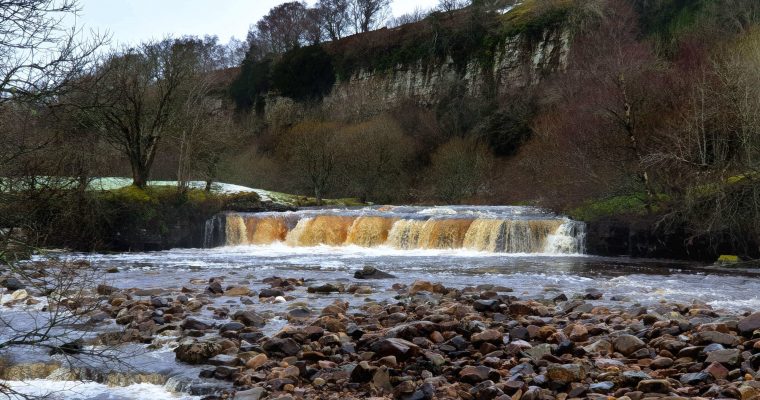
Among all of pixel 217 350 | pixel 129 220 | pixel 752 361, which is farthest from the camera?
pixel 129 220

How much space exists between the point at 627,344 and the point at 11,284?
11.7 meters

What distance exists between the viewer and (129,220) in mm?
25891

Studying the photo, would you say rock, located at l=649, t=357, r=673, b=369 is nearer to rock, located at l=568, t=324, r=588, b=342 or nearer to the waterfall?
rock, located at l=568, t=324, r=588, b=342

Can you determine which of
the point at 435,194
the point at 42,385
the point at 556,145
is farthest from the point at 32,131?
the point at 435,194

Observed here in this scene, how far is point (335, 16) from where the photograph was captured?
77250 mm

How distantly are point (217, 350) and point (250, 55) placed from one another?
2803 inches

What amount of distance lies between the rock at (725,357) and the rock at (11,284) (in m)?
12.5

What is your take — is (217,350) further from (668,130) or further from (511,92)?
(511,92)

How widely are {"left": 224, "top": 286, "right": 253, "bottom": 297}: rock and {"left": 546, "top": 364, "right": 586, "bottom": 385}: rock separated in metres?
7.76

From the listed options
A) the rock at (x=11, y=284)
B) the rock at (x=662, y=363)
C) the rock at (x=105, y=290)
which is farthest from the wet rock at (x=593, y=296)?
the rock at (x=11, y=284)

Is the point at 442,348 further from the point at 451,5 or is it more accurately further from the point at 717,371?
the point at 451,5

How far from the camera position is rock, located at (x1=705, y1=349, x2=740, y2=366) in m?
6.78

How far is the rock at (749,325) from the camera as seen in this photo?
795 cm

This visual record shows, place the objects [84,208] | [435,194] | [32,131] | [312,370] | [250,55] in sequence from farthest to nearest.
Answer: [250,55] → [435,194] → [84,208] → [32,131] → [312,370]
